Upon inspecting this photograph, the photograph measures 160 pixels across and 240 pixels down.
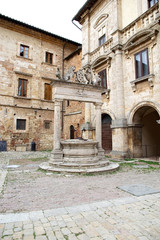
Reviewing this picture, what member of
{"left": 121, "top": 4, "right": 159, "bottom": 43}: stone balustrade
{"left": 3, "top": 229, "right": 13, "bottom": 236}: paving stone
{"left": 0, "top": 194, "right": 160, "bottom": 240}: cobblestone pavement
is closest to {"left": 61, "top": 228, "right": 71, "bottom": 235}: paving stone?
{"left": 0, "top": 194, "right": 160, "bottom": 240}: cobblestone pavement

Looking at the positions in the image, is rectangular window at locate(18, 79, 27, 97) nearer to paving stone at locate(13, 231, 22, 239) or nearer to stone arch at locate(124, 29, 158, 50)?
stone arch at locate(124, 29, 158, 50)

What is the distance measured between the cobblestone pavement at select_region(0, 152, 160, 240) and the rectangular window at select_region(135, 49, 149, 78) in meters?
7.47

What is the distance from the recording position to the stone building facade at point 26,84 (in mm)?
16656

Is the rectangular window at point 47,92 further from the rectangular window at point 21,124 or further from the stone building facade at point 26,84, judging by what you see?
the rectangular window at point 21,124

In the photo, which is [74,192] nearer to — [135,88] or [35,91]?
[135,88]

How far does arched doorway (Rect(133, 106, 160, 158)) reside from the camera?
36.3 ft

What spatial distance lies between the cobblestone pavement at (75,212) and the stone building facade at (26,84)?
492 inches

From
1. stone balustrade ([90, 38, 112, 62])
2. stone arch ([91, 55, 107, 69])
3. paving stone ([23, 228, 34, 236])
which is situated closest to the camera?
paving stone ([23, 228, 34, 236])

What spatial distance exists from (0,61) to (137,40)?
42.7 feet

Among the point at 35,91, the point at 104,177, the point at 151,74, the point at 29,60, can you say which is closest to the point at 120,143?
the point at 151,74

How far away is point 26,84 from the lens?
18.1 metres

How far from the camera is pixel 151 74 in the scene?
9.68 meters

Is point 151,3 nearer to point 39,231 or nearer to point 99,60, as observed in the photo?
point 99,60

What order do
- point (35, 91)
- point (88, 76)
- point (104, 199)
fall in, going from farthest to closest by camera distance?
point (35, 91) < point (88, 76) < point (104, 199)
